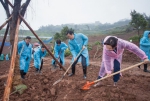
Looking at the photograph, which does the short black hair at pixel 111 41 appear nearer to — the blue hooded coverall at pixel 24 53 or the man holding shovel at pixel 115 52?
the man holding shovel at pixel 115 52

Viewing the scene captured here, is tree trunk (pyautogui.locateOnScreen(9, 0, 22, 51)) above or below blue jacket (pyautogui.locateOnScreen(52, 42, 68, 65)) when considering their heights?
above

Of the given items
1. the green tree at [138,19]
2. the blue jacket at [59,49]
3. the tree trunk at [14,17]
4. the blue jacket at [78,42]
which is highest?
the green tree at [138,19]

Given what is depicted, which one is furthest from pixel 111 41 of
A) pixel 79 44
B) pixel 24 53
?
pixel 24 53

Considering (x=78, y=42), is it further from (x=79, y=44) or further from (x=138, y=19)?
(x=138, y=19)

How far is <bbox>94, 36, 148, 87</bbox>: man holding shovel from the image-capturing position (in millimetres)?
3445

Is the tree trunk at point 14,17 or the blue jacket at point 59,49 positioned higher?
the tree trunk at point 14,17

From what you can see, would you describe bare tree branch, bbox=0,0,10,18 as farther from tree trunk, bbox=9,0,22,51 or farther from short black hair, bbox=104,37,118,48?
short black hair, bbox=104,37,118,48

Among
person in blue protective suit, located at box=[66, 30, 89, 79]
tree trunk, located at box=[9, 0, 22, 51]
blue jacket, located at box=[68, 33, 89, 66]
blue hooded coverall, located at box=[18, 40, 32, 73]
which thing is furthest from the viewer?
blue hooded coverall, located at box=[18, 40, 32, 73]

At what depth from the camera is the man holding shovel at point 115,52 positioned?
345 cm

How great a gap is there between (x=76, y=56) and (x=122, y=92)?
7.13 feet

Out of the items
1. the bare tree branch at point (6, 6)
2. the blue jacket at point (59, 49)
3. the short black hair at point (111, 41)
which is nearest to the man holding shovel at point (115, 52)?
the short black hair at point (111, 41)

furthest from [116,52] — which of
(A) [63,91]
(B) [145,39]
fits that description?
(B) [145,39]

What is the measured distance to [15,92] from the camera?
4078 mm

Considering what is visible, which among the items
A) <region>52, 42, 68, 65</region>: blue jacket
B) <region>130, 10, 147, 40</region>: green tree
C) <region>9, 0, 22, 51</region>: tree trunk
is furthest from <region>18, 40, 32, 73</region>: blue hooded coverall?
<region>130, 10, 147, 40</region>: green tree
